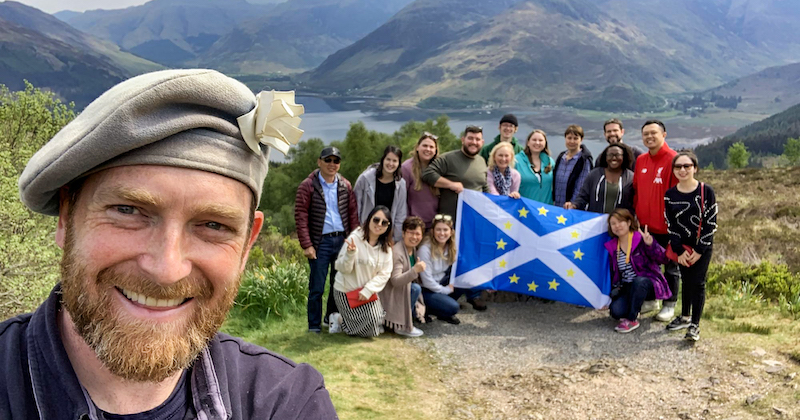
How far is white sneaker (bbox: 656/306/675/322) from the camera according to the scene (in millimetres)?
6801

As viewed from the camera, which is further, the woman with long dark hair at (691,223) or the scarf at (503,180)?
the scarf at (503,180)

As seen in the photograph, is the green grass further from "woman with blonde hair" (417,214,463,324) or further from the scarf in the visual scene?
the scarf

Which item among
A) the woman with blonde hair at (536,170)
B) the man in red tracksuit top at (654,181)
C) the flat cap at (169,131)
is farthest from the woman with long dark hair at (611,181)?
the flat cap at (169,131)

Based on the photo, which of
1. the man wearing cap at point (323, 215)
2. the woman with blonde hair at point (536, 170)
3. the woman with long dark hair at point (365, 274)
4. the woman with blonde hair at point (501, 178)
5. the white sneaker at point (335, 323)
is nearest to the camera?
the woman with long dark hair at point (365, 274)

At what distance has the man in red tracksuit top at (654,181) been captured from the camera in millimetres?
6095

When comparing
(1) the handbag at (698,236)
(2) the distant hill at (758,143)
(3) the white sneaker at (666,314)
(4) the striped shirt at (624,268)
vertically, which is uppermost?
(2) the distant hill at (758,143)

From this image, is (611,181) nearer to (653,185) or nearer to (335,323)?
(653,185)

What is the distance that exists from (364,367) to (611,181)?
148 inches

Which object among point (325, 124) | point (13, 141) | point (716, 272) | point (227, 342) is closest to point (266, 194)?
point (13, 141)

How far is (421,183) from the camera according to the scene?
277 inches

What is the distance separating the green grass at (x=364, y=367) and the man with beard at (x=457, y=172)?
160cm

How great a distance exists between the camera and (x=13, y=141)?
51.2ft

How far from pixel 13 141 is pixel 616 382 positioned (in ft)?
55.9

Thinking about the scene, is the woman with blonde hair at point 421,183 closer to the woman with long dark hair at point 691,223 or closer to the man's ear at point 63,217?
the woman with long dark hair at point 691,223
